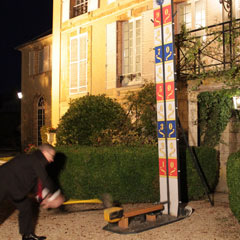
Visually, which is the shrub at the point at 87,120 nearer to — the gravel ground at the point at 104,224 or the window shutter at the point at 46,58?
the gravel ground at the point at 104,224

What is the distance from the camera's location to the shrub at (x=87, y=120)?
1017cm

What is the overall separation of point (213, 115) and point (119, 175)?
10.7 feet

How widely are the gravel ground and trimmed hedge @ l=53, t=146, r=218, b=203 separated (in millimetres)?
621

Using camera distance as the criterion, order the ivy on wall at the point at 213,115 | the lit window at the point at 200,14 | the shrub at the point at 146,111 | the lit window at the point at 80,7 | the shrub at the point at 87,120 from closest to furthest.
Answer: the ivy on wall at the point at 213,115 → the shrub at the point at 146,111 → the shrub at the point at 87,120 → the lit window at the point at 200,14 → the lit window at the point at 80,7

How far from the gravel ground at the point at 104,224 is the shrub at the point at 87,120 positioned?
9.58 ft

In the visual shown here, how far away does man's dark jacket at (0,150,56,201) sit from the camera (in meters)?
5.14

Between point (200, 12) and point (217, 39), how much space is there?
145cm

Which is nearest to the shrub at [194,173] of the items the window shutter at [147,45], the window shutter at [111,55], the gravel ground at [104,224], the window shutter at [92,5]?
the gravel ground at [104,224]

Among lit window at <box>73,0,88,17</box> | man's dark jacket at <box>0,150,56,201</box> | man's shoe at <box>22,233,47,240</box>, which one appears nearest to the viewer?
man's dark jacket at <box>0,150,56,201</box>

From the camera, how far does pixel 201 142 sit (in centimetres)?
995

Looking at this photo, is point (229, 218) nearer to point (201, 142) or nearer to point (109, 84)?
point (201, 142)

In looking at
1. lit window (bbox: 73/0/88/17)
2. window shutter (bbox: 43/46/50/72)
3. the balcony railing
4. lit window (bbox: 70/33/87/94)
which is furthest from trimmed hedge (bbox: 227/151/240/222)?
window shutter (bbox: 43/46/50/72)

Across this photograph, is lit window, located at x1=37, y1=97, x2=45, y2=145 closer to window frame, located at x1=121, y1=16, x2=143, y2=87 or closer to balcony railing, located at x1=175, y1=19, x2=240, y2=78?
window frame, located at x1=121, y1=16, x2=143, y2=87

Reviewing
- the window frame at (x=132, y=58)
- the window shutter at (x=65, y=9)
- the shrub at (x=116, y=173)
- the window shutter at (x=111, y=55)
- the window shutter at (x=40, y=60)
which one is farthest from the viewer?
the window shutter at (x=40, y=60)
